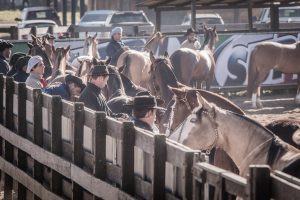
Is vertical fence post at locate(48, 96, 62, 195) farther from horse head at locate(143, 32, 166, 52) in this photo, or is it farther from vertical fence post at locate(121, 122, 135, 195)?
horse head at locate(143, 32, 166, 52)

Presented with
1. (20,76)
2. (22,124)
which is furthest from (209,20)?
(22,124)

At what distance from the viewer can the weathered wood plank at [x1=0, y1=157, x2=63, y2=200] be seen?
31.5ft

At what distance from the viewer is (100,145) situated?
8.18 meters

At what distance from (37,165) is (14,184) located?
1278mm

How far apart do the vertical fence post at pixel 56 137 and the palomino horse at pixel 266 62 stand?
1345 cm

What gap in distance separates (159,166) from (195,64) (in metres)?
14.7

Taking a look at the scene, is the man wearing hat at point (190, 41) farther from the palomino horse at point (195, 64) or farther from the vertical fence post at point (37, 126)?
the vertical fence post at point (37, 126)

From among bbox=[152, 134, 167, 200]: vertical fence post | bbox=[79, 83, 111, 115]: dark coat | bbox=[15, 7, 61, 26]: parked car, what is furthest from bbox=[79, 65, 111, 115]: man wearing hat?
bbox=[15, 7, 61, 26]: parked car

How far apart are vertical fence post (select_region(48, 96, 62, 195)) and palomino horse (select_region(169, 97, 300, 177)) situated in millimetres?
1418

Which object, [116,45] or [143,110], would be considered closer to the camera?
[143,110]

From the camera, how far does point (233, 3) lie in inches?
1085

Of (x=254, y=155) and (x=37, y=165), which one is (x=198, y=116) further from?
(x=37, y=165)

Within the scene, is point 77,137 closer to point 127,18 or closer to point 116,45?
point 116,45

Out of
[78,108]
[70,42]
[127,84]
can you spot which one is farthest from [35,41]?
[78,108]
